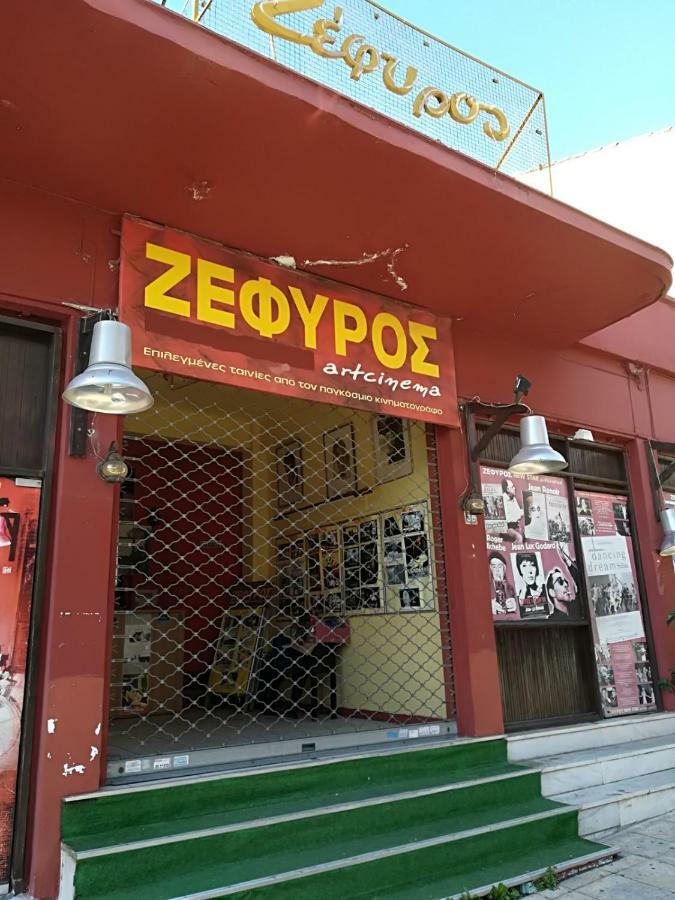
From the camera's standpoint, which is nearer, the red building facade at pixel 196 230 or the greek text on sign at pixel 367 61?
the red building facade at pixel 196 230

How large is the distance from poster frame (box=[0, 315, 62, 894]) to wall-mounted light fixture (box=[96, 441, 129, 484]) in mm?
243

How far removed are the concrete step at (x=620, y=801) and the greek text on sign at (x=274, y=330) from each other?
244 centimetres

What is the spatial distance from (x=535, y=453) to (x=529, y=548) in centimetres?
127

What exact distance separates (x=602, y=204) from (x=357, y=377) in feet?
23.1

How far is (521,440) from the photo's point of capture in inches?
171

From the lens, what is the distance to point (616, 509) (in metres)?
5.85


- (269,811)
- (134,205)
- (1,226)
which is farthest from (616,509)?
(1,226)

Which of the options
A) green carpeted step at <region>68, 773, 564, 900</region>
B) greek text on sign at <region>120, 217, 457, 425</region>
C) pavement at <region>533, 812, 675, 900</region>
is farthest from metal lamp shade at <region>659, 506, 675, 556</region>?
green carpeted step at <region>68, 773, 564, 900</region>

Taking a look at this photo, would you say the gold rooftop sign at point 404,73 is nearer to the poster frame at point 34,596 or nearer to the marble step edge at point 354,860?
the poster frame at point 34,596

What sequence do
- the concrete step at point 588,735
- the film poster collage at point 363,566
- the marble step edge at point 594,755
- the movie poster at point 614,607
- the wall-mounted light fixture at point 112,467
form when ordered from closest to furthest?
1. the wall-mounted light fixture at point 112,467
2. the marble step edge at point 594,755
3. the concrete step at point 588,735
4. the film poster collage at point 363,566
5. the movie poster at point 614,607

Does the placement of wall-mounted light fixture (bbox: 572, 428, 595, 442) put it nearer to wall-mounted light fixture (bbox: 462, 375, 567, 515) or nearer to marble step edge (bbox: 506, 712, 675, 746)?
wall-mounted light fixture (bbox: 462, 375, 567, 515)

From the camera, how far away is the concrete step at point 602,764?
4.14 m

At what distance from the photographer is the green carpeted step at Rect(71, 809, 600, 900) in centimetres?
265

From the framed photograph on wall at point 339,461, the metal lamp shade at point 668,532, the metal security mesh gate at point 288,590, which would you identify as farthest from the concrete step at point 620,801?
the framed photograph on wall at point 339,461
